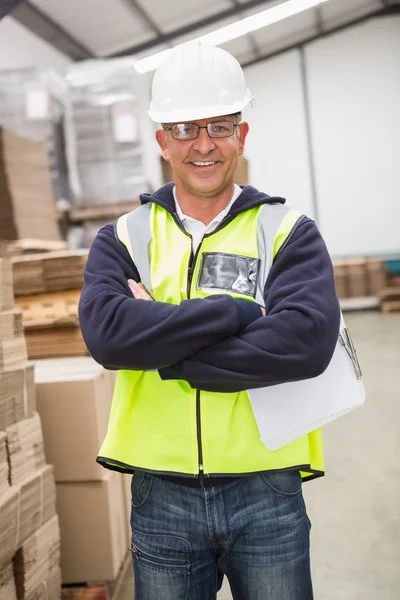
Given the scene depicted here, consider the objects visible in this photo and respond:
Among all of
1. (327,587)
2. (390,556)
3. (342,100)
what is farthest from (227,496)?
(342,100)

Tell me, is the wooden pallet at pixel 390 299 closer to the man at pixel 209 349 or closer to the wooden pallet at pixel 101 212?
the wooden pallet at pixel 101 212

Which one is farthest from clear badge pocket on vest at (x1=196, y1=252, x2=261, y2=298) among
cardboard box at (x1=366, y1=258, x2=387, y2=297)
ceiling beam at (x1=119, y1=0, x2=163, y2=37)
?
cardboard box at (x1=366, y1=258, x2=387, y2=297)

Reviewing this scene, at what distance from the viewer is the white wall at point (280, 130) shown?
13.4 meters

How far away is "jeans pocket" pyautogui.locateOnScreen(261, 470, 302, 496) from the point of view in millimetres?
1508

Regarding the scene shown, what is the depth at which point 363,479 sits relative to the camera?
4.12 m

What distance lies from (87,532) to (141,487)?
1.39 m

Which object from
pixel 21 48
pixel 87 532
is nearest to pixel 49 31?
pixel 21 48

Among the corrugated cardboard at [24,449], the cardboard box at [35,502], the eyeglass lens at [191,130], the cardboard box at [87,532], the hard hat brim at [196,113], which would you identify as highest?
the hard hat brim at [196,113]

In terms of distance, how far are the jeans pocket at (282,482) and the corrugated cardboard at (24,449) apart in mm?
1042

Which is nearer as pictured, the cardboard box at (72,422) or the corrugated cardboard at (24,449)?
the corrugated cardboard at (24,449)

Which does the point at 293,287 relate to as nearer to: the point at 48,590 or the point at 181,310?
the point at 181,310

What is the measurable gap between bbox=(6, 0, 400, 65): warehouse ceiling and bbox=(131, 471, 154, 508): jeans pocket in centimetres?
684

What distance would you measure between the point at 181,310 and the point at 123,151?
15.3ft

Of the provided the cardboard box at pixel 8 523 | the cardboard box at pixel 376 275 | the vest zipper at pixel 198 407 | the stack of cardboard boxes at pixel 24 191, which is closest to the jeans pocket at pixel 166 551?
the vest zipper at pixel 198 407
